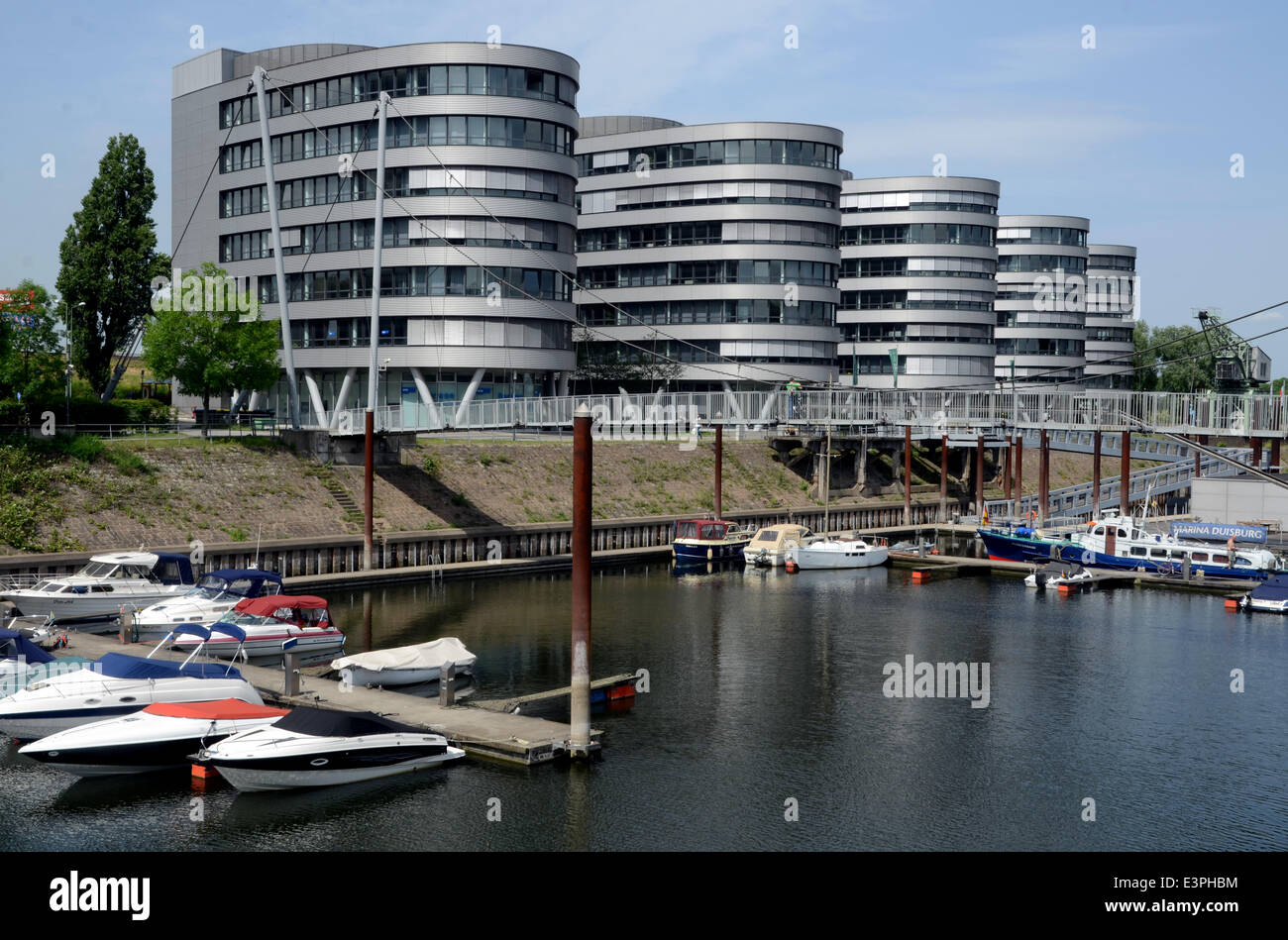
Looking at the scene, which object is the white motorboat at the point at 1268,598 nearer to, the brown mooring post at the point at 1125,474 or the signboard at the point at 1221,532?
the signboard at the point at 1221,532

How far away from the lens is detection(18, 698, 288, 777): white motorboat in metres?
30.0

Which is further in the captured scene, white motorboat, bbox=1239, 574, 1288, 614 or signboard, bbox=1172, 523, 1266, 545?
signboard, bbox=1172, 523, 1266, 545

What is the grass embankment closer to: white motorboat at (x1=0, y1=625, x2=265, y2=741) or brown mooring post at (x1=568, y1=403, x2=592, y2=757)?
white motorboat at (x1=0, y1=625, x2=265, y2=741)

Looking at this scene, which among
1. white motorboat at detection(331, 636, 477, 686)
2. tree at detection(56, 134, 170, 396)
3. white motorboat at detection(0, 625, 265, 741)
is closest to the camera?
white motorboat at detection(0, 625, 265, 741)

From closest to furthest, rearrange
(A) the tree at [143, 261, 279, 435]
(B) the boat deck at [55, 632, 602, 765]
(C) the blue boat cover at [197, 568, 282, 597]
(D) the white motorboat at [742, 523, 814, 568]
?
1. (B) the boat deck at [55, 632, 602, 765]
2. (C) the blue boat cover at [197, 568, 282, 597]
3. (A) the tree at [143, 261, 279, 435]
4. (D) the white motorboat at [742, 523, 814, 568]

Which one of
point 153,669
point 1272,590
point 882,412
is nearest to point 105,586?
point 153,669

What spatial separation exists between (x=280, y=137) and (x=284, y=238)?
809 cm

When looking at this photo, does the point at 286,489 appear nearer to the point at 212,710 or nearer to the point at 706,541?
the point at 706,541

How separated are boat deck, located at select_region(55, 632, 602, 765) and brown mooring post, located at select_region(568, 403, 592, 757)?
0.62m

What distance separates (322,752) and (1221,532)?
5722 centimetres

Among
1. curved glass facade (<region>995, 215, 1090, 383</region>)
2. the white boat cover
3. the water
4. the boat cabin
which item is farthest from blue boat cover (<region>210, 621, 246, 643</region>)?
curved glass facade (<region>995, 215, 1090, 383</region>)

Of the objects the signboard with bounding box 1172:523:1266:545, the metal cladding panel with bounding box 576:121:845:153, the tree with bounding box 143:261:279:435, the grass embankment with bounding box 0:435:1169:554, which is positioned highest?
the metal cladding panel with bounding box 576:121:845:153
